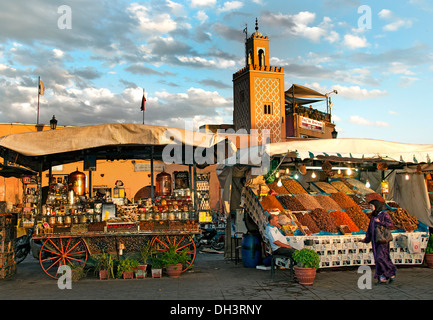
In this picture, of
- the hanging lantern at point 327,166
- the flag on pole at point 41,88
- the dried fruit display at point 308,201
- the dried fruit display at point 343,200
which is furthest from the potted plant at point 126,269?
the flag on pole at point 41,88

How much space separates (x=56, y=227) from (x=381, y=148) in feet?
22.2

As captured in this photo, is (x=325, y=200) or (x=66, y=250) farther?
(x=325, y=200)

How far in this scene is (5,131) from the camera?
25469 millimetres

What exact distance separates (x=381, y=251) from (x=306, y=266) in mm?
1351

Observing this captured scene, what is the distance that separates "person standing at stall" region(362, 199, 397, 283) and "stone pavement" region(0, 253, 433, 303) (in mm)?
193

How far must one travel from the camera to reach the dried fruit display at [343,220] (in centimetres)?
849

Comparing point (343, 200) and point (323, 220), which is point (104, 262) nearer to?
point (323, 220)

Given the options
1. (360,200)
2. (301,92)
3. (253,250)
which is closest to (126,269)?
(253,250)

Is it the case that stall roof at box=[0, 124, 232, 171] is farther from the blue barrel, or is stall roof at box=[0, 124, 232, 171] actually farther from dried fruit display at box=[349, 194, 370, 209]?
dried fruit display at box=[349, 194, 370, 209]

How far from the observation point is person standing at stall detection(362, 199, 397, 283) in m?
7.00

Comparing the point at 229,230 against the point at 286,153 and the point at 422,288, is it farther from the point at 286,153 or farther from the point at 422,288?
the point at 422,288

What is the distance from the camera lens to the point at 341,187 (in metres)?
10.4
